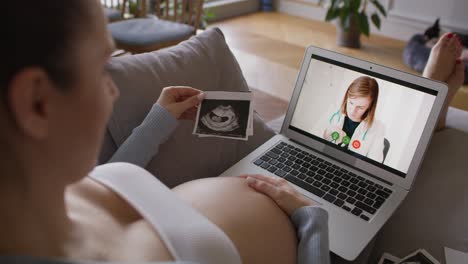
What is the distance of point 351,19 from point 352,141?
2652mm

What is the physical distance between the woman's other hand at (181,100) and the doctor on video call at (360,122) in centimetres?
42

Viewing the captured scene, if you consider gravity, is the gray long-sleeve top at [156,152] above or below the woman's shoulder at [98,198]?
below

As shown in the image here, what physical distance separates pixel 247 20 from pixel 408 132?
3.68m

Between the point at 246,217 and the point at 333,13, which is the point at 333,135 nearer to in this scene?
the point at 246,217

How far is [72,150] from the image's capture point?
21.3 inches

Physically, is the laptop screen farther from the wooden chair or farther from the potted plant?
the potted plant

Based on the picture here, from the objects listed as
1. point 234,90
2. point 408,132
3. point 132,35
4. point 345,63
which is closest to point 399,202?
point 408,132

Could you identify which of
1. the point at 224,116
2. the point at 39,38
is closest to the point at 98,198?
the point at 39,38

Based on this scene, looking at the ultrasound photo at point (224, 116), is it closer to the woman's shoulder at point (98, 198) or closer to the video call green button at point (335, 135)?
the video call green button at point (335, 135)

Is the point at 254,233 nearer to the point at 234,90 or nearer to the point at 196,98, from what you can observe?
the point at 196,98

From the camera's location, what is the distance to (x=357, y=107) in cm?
132

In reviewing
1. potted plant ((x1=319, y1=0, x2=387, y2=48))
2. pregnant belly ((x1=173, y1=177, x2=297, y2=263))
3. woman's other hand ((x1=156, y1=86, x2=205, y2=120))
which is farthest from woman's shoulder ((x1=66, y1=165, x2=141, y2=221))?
potted plant ((x1=319, y1=0, x2=387, y2=48))

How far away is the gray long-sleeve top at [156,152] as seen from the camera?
0.97 metres

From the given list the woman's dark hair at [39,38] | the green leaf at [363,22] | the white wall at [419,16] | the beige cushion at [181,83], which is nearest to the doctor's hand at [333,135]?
the beige cushion at [181,83]
